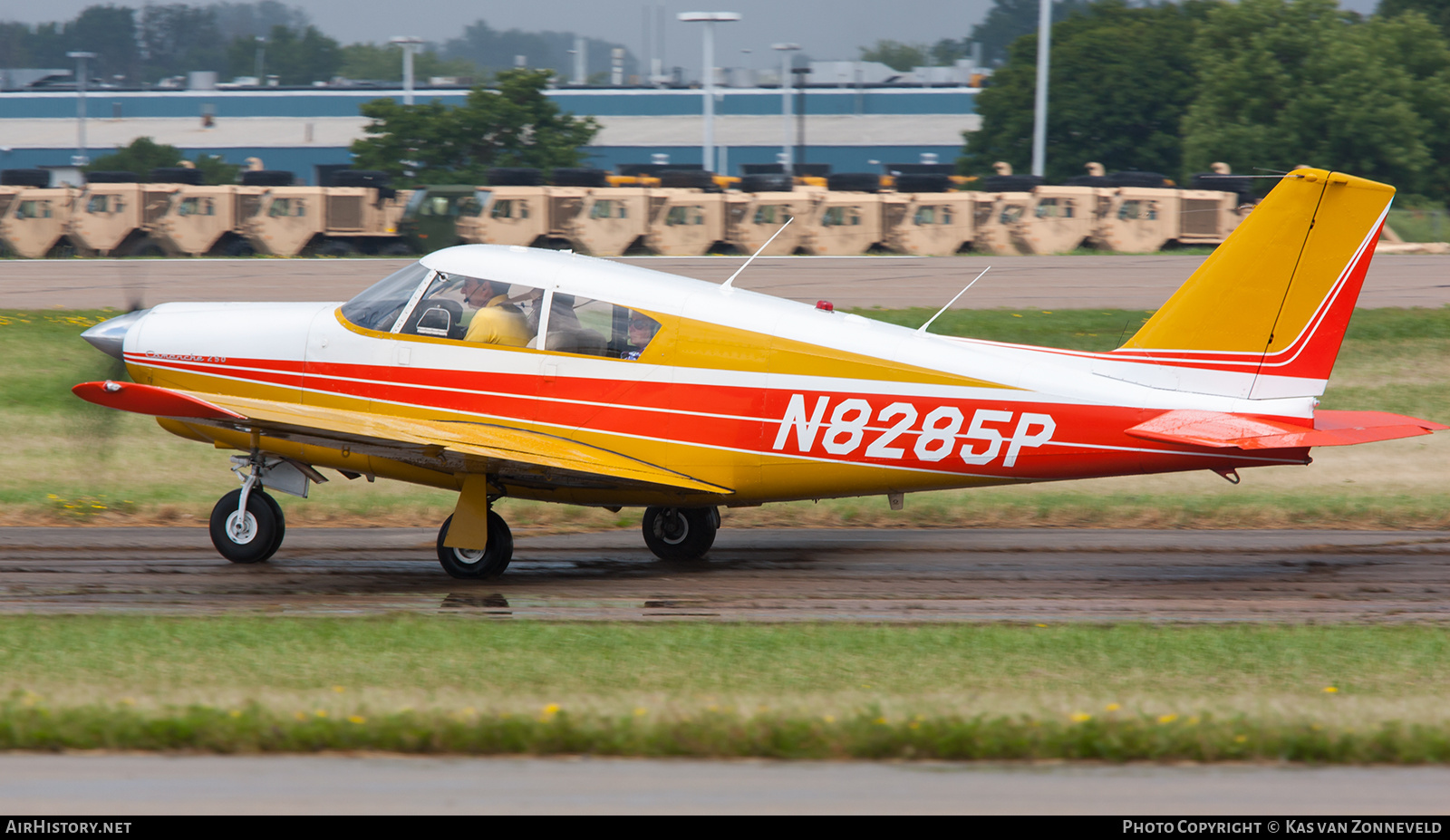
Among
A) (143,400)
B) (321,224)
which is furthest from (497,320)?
(321,224)

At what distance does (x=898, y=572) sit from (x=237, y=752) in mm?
6340

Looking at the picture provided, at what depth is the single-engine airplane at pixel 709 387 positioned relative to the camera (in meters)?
10.8

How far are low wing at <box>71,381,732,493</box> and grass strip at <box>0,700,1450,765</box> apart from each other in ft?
12.0

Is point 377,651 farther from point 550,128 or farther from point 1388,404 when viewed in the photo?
point 550,128

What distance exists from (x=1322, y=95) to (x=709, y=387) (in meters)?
59.5

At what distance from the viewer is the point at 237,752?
6.83 metres

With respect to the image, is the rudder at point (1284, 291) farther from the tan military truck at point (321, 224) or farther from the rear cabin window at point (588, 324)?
the tan military truck at point (321, 224)

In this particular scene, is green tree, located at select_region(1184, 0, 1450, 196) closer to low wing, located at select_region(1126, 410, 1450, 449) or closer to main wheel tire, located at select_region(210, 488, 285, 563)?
low wing, located at select_region(1126, 410, 1450, 449)

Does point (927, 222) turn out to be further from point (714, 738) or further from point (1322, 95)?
point (714, 738)

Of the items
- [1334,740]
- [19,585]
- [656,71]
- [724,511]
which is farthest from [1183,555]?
[656,71]

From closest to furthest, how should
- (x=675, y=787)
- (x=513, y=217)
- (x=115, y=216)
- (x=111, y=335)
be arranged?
1. (x=675, y=787)
2. (x=111, y=335)
3. (x=115, y=216)
4. (x=513, y=217)

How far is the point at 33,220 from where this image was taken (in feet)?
124

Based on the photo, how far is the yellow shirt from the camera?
37.3 ft

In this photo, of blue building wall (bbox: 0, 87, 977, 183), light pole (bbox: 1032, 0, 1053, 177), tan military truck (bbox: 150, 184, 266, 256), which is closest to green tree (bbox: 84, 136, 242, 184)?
blue building wall (bbox: 0, 87, 977, 183)
